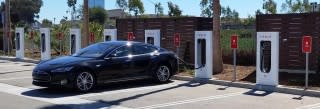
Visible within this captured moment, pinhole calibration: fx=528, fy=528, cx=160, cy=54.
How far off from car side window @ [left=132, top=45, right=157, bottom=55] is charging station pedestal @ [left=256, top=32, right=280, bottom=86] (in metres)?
2.89

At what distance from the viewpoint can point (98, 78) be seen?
12.6 m

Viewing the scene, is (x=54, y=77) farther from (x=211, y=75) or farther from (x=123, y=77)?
(x=211, y=75)

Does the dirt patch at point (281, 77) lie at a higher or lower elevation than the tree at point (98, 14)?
lower

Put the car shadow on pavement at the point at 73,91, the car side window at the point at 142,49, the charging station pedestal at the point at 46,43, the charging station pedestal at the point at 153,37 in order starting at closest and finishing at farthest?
the car shadow on pavement at the point at 73,91, the car side window at the point at 142,49, the charging station pedestal at the point at 153,37, the charging station pedestal at the point at 46,43

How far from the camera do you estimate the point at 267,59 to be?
1341cm

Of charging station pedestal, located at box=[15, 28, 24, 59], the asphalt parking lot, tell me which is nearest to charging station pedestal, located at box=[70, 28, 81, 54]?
charging station pedestal, located at box=[15, 28, 24, 59]

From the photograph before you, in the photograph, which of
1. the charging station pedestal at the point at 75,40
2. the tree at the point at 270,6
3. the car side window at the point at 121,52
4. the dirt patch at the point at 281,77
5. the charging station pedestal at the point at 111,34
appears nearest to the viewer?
the dirt patch at the point at 281,77

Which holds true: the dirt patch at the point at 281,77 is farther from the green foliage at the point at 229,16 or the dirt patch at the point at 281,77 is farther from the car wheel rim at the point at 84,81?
the green foliage at the point at 229,16

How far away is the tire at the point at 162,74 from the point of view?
553 inches

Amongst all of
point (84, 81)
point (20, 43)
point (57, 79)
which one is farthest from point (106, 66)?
point (20, 43)

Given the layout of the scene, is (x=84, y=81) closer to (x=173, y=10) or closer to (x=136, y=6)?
(x=173, y=10)

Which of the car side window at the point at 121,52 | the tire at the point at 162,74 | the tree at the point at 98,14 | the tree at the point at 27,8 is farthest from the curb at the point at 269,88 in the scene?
the tree at the point at 27,8

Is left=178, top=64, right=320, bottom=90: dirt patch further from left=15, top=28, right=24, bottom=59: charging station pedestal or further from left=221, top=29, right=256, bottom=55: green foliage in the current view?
left=15, top=28, right=24, bottom=59: charging station pedestal

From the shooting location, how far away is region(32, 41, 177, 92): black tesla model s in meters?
12.0
